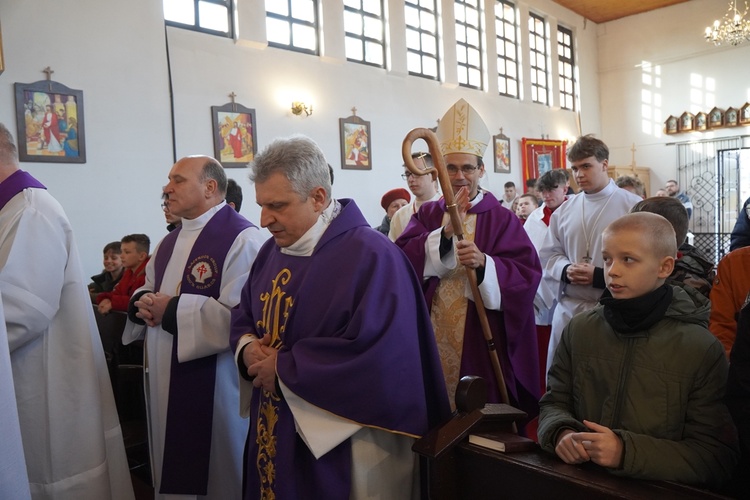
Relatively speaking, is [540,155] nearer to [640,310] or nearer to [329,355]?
[640,310]

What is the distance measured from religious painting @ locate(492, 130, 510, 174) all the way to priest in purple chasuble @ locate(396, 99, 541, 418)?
10.7 metres

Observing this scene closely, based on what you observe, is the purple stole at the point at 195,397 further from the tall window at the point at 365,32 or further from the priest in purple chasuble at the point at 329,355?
the tall window at the point at 365,32

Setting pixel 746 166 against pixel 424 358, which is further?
pixel 746 166

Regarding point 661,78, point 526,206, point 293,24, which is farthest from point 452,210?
point 661,78

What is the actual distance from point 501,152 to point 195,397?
11.8 metres

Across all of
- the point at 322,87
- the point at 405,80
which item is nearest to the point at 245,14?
the point at 322,87

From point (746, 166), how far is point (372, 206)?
32.3 feet

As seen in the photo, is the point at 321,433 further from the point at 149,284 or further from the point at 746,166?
the point at 746,166

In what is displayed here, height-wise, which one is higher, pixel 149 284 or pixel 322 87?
pixel 322 87

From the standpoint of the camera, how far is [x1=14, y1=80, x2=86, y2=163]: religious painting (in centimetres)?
634

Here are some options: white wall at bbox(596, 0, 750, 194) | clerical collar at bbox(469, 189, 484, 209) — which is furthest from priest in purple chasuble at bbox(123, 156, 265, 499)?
white wall at bbox(596, 0, 750, 194)

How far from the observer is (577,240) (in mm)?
3801

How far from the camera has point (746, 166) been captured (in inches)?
568

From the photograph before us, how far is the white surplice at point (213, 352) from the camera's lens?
266 centimetres
